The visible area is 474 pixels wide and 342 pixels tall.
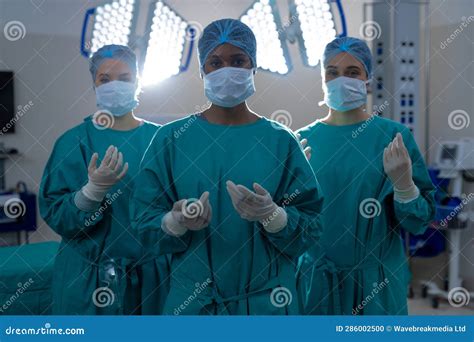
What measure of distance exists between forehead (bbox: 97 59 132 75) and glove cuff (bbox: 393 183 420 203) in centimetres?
96

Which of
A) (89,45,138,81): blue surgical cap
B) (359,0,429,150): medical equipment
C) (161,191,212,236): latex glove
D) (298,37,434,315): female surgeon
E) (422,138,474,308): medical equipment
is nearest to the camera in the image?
(161,191,212,236): latex glove

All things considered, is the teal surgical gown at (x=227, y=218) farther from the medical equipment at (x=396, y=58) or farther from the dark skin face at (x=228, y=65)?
the medical equipment at (x=396, y=58)

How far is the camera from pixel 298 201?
150cm

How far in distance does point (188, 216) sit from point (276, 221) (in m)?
0.23

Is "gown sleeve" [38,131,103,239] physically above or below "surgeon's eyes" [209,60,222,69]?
below

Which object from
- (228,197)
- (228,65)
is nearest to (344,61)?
(228,65)

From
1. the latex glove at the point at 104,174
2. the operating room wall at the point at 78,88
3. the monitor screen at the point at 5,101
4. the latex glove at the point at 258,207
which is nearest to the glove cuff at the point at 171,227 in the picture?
the latex glove at the point at 258,207

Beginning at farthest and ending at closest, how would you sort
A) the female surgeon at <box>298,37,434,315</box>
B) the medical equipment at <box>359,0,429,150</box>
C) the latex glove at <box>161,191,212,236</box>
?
the medical equipment at <box>359,0,429,150</box> < the female surgeon at <box>298,37,434,315</box> < the latex glove at <box>161,191,212,236</box>

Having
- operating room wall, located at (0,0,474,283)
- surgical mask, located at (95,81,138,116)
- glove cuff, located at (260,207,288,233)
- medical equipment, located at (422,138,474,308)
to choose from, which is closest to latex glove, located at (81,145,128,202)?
surgical mask, located at (95,81,138,116)

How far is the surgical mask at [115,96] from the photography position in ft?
5.97

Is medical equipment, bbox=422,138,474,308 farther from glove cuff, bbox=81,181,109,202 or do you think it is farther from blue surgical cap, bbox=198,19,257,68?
glove cuff, bbox=81,181,109,202

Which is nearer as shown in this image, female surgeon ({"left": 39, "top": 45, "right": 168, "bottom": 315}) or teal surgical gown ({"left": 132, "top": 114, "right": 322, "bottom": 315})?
teal surgical gown ({"left": 132, "top": 114, "right": 322, "bottom": 315})

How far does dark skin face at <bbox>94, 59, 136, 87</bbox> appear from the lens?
183 centimetres

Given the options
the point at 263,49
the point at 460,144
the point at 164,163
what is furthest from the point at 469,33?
the point at 164,163
